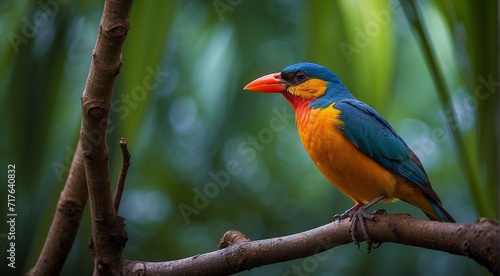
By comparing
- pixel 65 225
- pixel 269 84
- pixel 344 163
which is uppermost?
pixel 269 84

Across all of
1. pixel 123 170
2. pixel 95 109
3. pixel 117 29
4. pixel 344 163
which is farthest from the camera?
pixel 344 163

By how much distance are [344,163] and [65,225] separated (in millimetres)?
1334

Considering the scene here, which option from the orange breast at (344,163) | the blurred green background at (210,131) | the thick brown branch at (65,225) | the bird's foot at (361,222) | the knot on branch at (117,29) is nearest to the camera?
the knot on branch at (117,29)

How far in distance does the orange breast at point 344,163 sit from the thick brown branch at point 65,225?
3.65 feet

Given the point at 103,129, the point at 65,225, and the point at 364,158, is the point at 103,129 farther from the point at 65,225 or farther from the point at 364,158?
the point at 364,158

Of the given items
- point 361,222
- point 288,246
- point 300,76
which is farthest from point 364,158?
point 288,246

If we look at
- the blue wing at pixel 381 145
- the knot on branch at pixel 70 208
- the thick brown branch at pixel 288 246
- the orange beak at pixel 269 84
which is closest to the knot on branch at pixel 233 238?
the thick brown branch at pixel 288 246

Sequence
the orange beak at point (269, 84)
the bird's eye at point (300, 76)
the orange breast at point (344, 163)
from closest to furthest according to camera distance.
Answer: the orange breast at point (344, 163) < the orange beak at point (269, 84) < the bird's eye at point (300, 76)

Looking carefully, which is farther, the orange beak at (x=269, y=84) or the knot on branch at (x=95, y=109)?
the orange beak at (x=269, y=84)

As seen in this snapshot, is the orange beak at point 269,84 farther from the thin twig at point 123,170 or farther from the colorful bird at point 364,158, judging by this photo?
the thin twig at point 123,170

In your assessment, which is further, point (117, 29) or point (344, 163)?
point (344, 163)

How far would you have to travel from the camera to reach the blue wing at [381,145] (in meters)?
3.07

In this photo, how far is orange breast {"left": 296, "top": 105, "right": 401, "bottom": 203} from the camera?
10.0 feet

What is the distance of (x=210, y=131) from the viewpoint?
4457 mm
